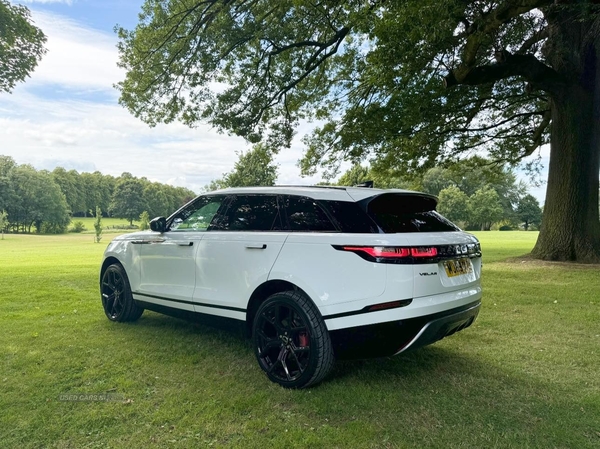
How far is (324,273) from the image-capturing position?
3.25 m

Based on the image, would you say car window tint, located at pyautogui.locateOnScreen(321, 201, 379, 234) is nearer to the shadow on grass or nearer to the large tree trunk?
the shadow on grass

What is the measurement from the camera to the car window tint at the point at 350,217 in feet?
10.5

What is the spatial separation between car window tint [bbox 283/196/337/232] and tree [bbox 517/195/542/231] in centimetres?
8264

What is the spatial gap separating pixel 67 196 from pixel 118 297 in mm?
79663

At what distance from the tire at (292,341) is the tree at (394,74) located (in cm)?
609

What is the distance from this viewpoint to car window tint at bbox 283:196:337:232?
3434 millimetres

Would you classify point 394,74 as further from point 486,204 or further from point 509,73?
point 486,204

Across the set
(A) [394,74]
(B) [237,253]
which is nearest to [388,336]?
(B) [237,253]

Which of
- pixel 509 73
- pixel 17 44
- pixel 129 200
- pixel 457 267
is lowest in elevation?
pixel 457 267

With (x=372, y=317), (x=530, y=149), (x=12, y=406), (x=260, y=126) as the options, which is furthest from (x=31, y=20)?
(x=530, y=149)

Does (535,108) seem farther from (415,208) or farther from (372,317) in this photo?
(372,317)

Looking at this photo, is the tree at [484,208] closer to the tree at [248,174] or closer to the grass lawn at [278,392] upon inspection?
the tree at [248,174]

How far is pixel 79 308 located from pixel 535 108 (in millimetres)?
16050

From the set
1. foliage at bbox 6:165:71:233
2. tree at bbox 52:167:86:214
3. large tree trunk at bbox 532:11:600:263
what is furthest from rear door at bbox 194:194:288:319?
tree at bbox 52:167:86:214
